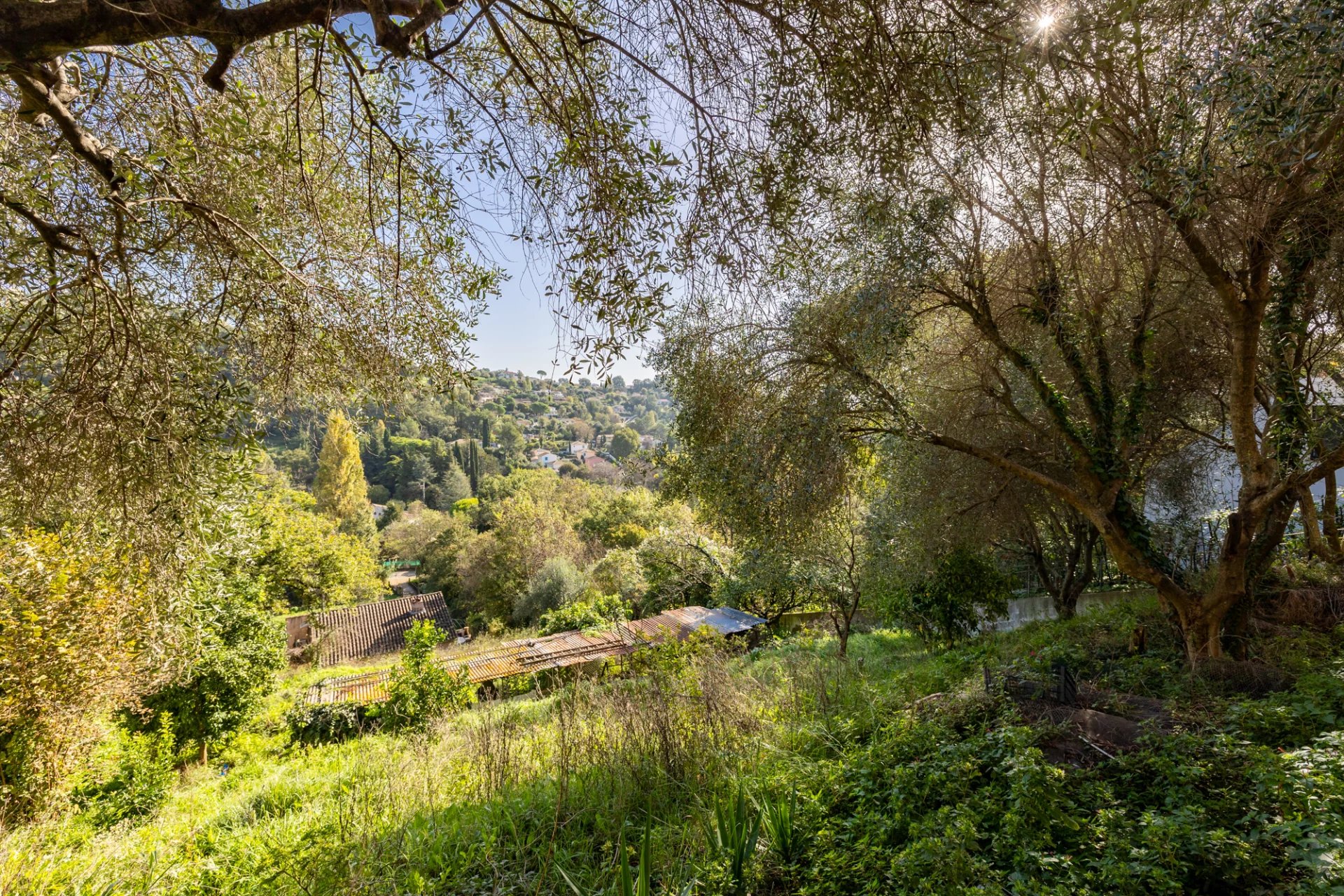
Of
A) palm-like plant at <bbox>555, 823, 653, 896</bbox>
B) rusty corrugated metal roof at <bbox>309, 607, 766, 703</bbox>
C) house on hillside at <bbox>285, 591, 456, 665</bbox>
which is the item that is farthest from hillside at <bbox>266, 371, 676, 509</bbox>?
palm-like plant at <bbox>555, 823, 653, 896</bbox>

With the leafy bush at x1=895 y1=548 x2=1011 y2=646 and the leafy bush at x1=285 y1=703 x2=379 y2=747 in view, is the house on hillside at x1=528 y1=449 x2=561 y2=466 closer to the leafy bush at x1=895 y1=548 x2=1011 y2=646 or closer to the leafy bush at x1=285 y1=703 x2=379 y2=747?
the leafy bush at x1=285 y1=703 x2=379 y2=747

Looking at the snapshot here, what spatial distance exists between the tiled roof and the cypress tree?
15.5 meters

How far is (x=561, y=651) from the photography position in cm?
1481

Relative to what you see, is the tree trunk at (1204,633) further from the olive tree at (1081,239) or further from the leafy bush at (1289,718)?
the leafy bush at (1289,718)

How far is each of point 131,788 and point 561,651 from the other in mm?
8594

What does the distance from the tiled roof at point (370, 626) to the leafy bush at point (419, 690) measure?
13117 mm

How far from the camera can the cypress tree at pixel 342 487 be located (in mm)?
39781

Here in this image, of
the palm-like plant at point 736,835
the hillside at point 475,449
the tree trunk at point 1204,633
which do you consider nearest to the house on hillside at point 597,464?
the hillside at point 475,449

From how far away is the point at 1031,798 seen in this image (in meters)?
2.96

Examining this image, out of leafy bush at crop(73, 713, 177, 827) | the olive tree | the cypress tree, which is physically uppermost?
the cypress tree

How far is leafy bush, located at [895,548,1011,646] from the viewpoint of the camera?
10094 millimetres

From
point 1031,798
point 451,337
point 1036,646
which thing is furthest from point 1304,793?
point 1036,646

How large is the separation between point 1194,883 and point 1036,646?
6470 millimetres

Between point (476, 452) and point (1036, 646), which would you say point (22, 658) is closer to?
point (1036, 646)
